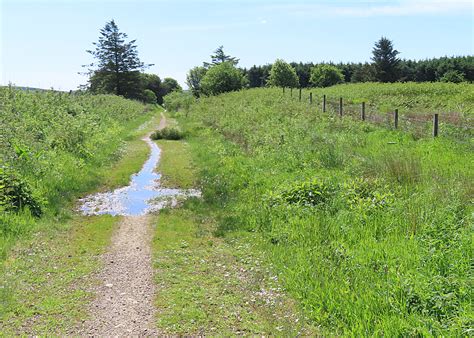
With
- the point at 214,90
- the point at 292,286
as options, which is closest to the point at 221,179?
the point at 292,286

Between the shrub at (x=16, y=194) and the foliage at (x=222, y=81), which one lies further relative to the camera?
the foliage at (x=222, y=81)

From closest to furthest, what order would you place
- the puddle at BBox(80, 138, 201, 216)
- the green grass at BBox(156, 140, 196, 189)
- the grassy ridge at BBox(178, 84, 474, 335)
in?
the grassy ridge at BBox(178, 84, 474, 335)
the puddle at BBox(80, 138, 201, 216)
the green grass at BBox(156, 140, 196, 189)

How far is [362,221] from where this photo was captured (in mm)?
8445

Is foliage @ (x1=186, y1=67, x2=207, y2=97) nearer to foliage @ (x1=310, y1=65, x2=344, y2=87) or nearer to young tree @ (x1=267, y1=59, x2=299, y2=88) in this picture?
foliage @ (x1=310, y1=65, x2=344, y2=87)

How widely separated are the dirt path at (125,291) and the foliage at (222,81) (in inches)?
1922

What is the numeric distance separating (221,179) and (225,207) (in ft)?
9.55

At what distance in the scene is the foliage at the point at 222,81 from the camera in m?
57.1

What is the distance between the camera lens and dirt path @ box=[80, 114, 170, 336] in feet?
19.2

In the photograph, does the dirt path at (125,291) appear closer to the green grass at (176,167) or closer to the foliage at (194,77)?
the green grass at (176,167)

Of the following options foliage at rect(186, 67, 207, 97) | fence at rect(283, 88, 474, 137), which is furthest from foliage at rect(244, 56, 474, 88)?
fence at rect(283, 88, 474, 137)

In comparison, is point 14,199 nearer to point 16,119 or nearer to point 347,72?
point 16,119

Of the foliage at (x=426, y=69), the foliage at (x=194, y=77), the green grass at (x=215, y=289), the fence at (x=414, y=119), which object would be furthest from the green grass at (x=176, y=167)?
the foliage at (x=194, y=77)

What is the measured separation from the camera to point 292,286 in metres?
6.73

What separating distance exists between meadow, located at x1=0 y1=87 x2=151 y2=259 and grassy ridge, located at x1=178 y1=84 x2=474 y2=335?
445 cm
